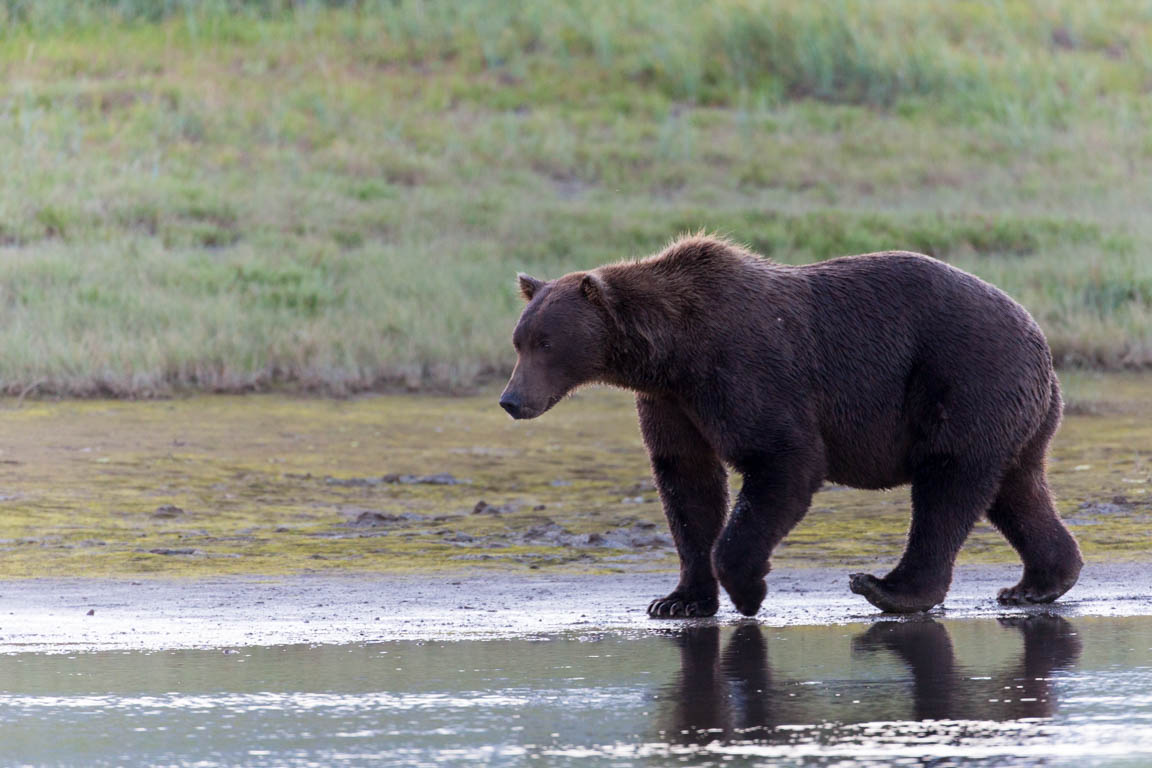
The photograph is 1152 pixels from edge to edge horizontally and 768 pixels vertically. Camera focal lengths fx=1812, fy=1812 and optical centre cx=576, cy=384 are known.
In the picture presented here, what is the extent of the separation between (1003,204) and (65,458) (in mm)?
16298

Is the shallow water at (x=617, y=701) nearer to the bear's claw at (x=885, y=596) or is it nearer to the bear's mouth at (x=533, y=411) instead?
the bear's claw at (x=885, y=596)

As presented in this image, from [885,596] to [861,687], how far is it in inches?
69.8

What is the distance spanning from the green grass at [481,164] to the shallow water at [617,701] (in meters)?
9.85

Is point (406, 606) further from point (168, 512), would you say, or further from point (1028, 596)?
point (168, 512)

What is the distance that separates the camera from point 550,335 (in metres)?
7.82

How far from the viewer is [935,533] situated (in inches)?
307

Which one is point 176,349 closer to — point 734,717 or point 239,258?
point 239,258

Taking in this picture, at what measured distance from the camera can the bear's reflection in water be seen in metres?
5.46

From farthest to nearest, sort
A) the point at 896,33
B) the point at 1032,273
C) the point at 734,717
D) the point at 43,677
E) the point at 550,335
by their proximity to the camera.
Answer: the point at 896,33
the point at 1032,273
the point at 550,335
the point at 43,677
the point at 734,717

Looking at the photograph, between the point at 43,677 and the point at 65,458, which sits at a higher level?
the point at 43,677

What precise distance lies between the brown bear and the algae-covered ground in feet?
5.91

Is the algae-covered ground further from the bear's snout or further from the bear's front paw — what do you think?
the bear's snout

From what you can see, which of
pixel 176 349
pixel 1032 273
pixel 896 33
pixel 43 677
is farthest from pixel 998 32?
pixel 43 677

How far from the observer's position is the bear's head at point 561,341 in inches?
307
